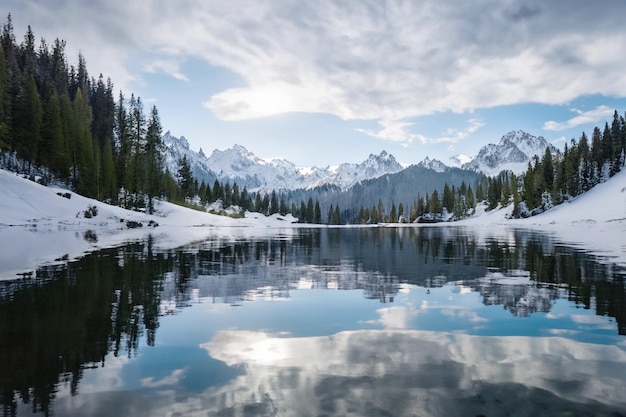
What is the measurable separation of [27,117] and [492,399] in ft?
333

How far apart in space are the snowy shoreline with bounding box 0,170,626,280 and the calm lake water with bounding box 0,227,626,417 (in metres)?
9.20

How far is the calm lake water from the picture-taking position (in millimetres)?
6109

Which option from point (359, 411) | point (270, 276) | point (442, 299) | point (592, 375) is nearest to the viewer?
point (359, 411)

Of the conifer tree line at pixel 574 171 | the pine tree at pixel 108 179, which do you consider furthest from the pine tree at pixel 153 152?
the conifer tree line at pixel 574 171

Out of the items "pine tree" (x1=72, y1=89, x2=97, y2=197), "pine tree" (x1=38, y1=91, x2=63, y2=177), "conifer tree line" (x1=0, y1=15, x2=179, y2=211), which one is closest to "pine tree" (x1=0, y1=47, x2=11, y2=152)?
"conifer tree line" (x1=0, y1=15, x2=179, y2=211)

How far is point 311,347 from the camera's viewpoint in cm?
878

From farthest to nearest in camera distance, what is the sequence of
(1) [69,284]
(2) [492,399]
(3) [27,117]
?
(3) [27,117]
(1) [69,284]
(2) [492,399]

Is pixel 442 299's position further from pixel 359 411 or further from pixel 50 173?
pixel 50 173

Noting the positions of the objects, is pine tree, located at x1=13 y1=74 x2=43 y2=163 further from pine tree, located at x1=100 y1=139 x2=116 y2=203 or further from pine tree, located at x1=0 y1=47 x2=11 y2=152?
pine tree, located at x1=100 y1=139 x2=116 y2=203

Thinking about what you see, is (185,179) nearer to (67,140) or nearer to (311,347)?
(67,140)

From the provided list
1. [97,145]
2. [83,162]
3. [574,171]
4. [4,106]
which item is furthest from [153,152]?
[574,171]

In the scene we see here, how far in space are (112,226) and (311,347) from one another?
69499 millimetres

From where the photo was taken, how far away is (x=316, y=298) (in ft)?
A: 46.9

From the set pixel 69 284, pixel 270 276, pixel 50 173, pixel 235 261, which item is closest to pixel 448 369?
pixel 270 276
